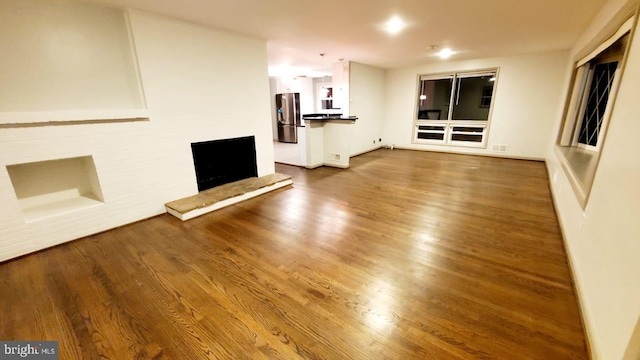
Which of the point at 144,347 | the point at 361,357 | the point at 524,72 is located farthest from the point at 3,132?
the point at 524,72

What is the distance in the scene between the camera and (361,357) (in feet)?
4.65

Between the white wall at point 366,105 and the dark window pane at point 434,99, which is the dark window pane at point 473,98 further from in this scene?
the white wall at point 366,105

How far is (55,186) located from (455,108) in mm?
8144

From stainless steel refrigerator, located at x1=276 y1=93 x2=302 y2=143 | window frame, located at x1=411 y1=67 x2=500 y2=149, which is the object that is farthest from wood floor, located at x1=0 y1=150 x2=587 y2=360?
stainless steel refrigerator, located at x1=276 y1=93 x2=302 y2=143

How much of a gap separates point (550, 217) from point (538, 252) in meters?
1.07

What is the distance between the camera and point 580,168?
2.85 m

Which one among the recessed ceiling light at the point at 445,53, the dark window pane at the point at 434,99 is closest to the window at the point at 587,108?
the recessed ceiling light at the point at 445,53

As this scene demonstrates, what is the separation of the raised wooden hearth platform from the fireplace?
0.40 feet

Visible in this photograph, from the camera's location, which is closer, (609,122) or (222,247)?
(609,122)

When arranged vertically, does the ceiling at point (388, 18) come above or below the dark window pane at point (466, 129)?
above

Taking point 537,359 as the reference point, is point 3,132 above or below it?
above

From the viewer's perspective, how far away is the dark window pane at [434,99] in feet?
23.2

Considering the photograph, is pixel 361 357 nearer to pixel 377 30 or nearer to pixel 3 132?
pixel 3 132

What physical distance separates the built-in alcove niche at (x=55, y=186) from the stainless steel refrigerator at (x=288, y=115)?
269 inches
